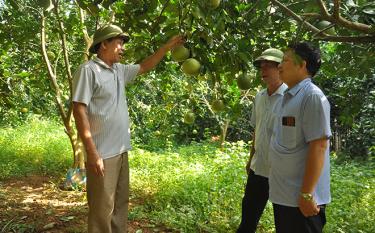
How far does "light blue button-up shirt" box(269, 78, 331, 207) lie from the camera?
176 centimetres

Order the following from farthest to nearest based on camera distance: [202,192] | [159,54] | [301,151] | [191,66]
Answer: [202,192]
[159,54]
[191,66]
[301,151]

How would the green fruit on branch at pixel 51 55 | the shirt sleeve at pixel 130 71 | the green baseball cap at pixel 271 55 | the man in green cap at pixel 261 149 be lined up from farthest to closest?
the green fruit on branch at pixel 51 55, the shirt sleeve at pixel 130 71, the man in green cap at pixel 261 149, the green baseball cap at pixel 271 55

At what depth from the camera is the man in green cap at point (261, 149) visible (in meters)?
2.52

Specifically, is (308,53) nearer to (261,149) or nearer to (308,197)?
(308,197)

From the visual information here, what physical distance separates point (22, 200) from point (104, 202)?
2.39 meters

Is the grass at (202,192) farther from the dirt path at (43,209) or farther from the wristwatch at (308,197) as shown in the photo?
the wristwatch at (308,197)

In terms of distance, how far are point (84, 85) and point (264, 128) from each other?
3.73ft

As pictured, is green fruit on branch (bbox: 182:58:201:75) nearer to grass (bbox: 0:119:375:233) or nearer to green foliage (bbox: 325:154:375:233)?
grass (bbox: 0:119:375:233)

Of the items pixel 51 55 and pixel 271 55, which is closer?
pixel 271 55

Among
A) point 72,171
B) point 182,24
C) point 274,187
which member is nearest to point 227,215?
point 274,187

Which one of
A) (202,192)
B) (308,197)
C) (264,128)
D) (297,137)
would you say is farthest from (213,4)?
(202,192)

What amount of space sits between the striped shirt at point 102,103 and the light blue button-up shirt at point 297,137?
0.97 m

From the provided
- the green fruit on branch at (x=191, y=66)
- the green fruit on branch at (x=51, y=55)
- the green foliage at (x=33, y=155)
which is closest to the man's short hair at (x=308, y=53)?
the green fruit on branch at (x=191, y=66)

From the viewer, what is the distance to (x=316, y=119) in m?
1.75
